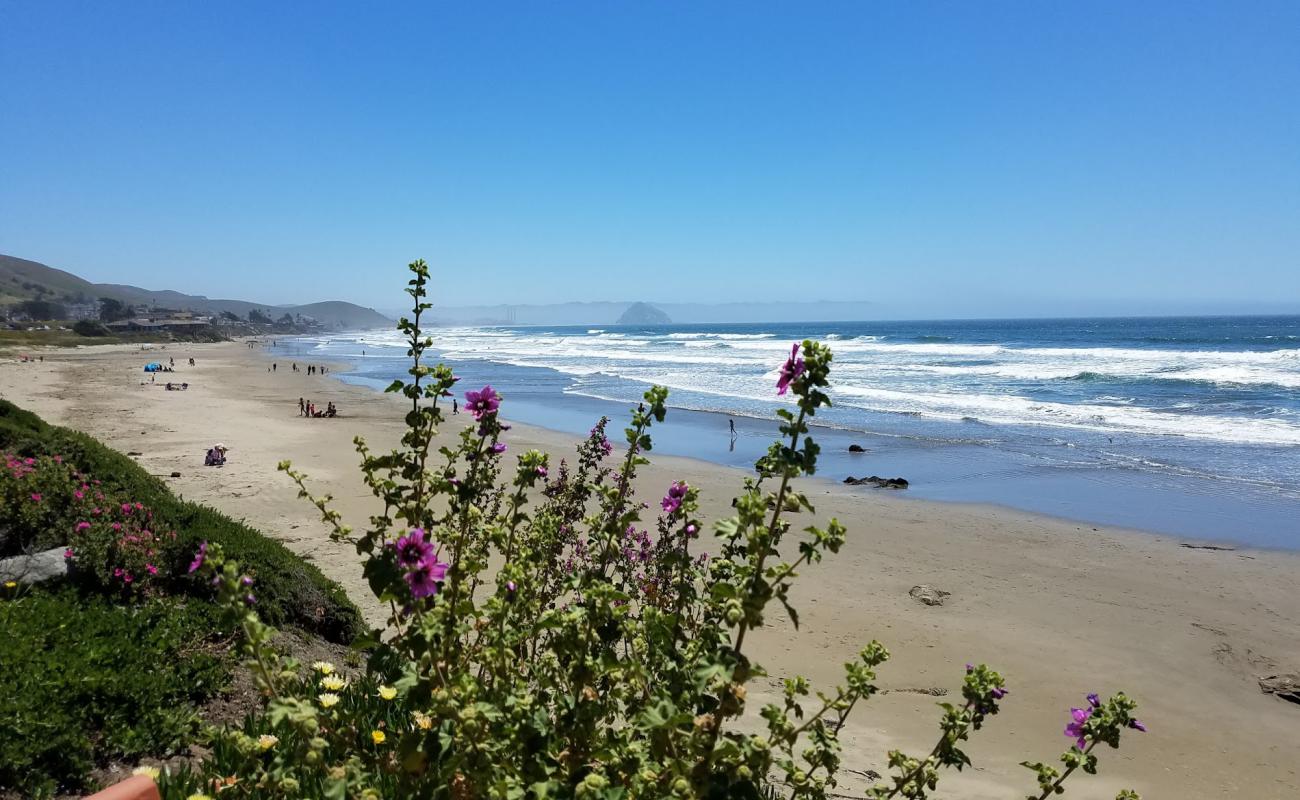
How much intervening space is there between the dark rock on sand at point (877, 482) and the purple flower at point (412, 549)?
13857mm

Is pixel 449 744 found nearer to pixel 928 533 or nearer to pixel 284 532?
pixel 284 532

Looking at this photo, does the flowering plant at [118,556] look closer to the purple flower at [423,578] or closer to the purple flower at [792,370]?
the purple flower at [423,578]

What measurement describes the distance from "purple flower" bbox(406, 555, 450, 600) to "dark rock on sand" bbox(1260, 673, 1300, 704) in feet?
26.1

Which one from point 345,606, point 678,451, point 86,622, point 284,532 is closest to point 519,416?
point 678,451

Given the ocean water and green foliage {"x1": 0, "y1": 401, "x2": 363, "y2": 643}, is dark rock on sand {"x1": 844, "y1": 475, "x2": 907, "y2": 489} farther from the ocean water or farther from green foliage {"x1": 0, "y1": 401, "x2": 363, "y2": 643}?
green foliage {"x1": 0, "y1": 401, "x2": 363, "y2": 643}

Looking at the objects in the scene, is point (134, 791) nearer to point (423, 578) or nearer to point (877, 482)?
point (423, 578)

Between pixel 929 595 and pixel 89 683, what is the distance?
26.1 feet

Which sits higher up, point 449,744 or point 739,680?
point 739,680

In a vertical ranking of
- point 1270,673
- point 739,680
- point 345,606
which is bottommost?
point 1270,673

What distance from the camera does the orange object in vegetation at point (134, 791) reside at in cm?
271

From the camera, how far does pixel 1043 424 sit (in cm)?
2303

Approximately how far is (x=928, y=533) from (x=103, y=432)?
18.6 metres

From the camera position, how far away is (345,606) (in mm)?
5930

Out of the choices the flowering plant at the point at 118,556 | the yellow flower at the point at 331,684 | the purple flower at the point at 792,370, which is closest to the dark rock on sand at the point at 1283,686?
the purple flower at the point at 792,370
